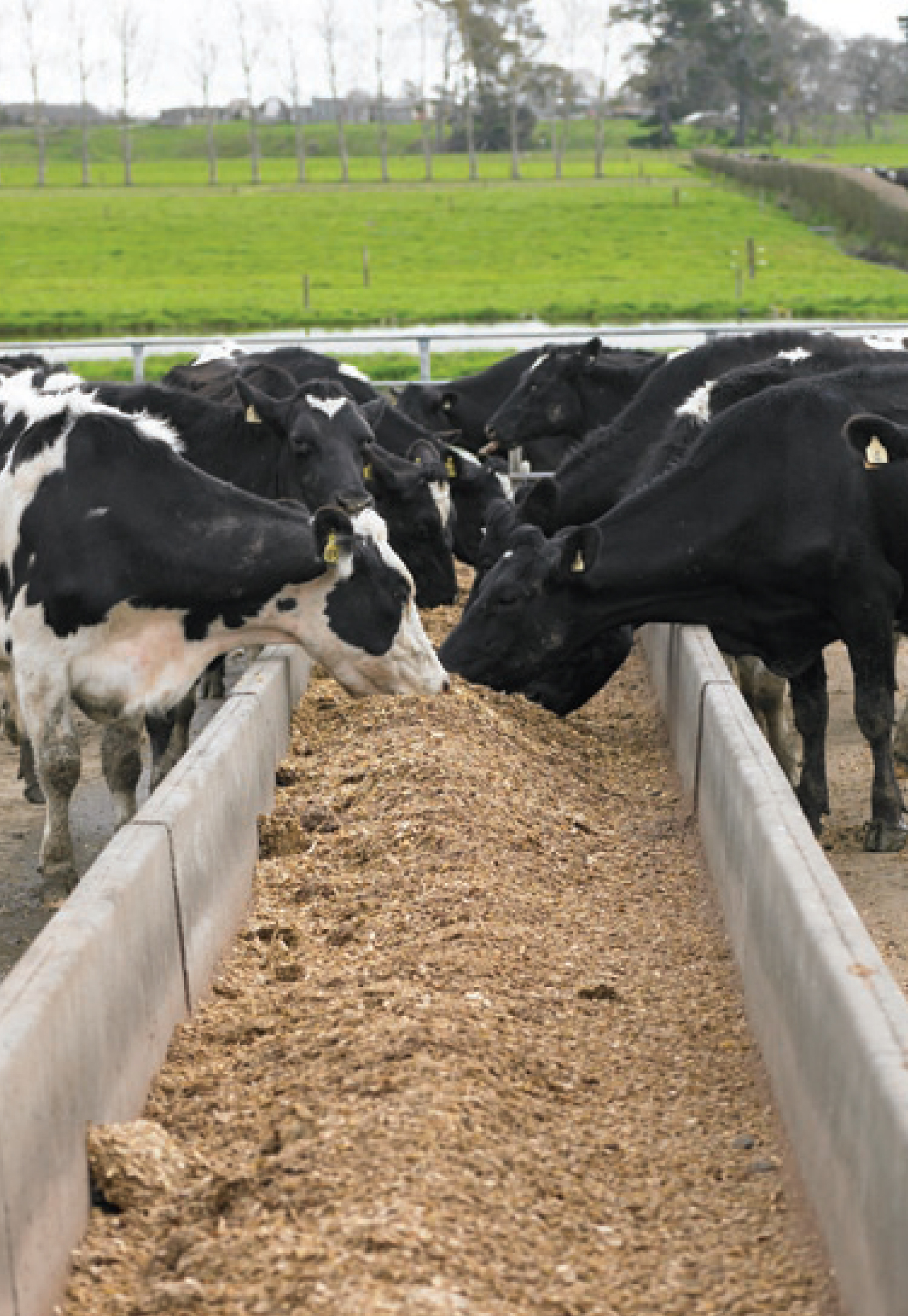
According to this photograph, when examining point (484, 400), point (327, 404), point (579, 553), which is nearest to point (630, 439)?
point (327, 404)

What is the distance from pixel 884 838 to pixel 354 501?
328 centimetres

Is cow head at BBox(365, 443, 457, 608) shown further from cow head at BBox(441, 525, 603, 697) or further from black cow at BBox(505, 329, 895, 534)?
cow head at BBox(441, 525, 603, 697)

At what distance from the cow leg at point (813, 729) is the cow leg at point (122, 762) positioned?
117 inches

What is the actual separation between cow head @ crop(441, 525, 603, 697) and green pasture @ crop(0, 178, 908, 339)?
3153 centimetres

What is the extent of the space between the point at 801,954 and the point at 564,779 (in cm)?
404

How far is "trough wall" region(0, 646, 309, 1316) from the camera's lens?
416 centimetres

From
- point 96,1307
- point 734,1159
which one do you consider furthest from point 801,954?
point 96,1307

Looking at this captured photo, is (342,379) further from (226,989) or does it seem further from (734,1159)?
(734,1159)

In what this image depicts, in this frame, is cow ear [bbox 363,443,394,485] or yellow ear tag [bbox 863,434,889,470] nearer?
yellow ear tag [bbox 863,434,889,470]

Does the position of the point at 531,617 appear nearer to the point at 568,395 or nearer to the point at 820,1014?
the point at 820,1014

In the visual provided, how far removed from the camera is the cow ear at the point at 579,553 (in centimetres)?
920

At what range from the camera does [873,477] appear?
8.88 metres

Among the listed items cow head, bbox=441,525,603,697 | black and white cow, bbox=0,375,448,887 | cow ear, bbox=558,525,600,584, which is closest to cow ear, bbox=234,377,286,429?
cow head, bbox=441,525,603,697

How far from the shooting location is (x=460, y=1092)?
195 inches
